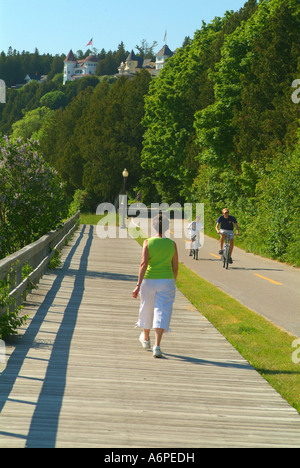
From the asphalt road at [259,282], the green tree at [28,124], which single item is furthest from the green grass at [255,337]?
the green tree at [28,124]

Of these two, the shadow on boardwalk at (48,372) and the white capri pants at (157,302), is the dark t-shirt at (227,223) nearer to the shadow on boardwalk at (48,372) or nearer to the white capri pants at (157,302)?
the shadow on boardwalk at (48,372)

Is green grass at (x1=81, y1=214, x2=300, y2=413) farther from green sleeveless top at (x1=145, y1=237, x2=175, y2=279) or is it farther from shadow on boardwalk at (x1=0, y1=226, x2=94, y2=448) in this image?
shadow on boardwalk at (x1=0, y1=226, x2=94, y2=448)

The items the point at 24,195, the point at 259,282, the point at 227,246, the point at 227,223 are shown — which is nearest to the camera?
the point at 24,195

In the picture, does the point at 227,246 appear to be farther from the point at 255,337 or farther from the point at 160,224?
the point at 160,224

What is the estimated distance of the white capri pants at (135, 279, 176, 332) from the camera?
8703mm

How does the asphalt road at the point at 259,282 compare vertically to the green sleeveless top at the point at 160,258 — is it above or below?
below

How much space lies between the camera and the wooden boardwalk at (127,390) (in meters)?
5.58

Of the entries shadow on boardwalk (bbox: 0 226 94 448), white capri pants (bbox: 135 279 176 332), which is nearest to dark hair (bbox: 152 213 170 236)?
white capri pants (bbox: 135 279 176 332)

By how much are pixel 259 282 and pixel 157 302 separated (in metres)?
10.6

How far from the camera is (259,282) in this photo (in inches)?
746

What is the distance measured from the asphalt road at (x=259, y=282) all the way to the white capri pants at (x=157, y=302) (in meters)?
3.20

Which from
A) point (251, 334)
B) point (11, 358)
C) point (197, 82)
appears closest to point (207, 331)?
point (251, 334)

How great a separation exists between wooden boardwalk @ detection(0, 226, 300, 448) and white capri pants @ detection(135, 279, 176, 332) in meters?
0.43

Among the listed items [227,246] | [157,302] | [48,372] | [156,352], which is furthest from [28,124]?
[48,372]
